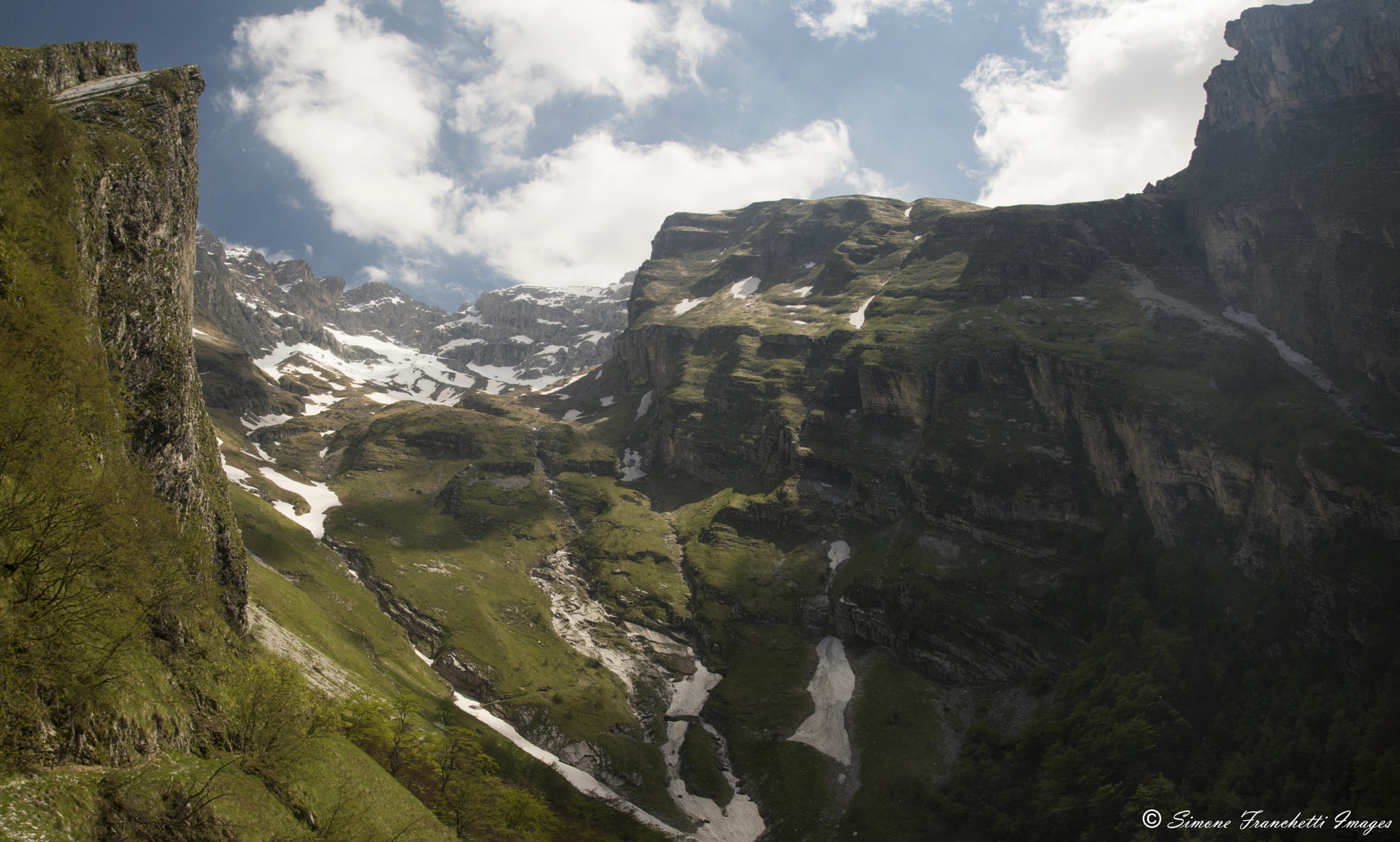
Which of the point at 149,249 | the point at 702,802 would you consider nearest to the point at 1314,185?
the point at 702,802

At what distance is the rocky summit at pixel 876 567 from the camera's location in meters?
31.4

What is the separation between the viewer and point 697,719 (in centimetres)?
11119

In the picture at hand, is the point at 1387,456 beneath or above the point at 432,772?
above

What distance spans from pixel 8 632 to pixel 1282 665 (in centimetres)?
11380

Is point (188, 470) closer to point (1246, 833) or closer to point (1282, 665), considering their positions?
point (1246, 833)

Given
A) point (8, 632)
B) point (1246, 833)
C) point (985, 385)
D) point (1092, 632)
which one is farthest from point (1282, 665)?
point (8, 632)

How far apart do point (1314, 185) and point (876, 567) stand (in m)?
114

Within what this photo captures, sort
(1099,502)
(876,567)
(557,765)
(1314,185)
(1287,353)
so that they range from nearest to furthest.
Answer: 1. (557,765)
2. (1099,502)
3. (876,567)
4. (1287,353)
5. (1314,185)

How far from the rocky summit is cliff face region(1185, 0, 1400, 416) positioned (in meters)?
0.91

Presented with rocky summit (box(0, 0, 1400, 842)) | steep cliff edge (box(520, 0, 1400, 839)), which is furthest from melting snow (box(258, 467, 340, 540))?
steep cliff edge (box(520, 0, 1400, 839))

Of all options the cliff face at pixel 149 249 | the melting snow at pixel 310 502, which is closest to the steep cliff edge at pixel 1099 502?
the melting snow at pixel 310 502

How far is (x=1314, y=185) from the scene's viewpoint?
130 meters

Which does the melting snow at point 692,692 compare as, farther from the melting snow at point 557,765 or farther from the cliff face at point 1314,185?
the cliff face at point 1314,185

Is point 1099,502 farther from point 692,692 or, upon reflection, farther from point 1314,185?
point 692,692
